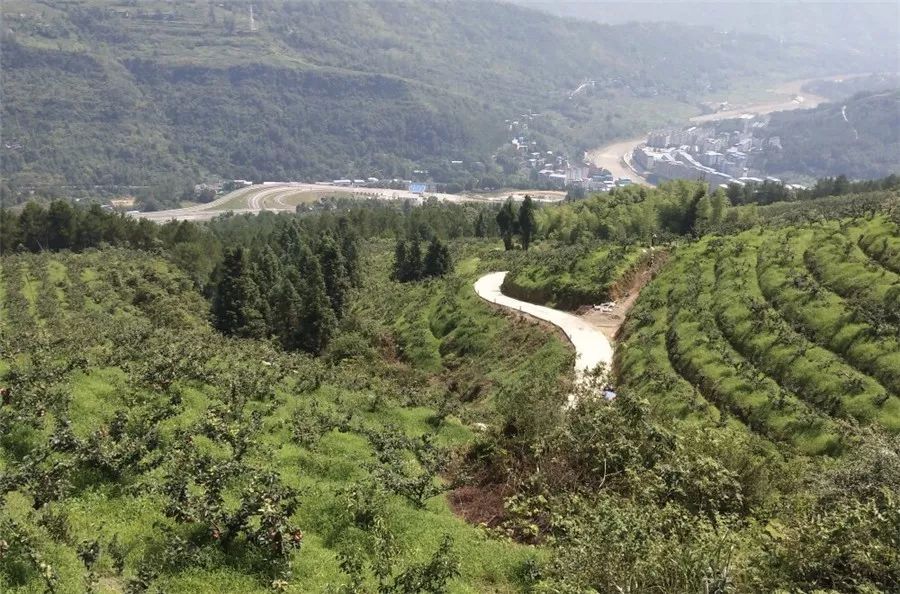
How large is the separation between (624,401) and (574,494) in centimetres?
439

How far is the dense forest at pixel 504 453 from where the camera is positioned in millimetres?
14438

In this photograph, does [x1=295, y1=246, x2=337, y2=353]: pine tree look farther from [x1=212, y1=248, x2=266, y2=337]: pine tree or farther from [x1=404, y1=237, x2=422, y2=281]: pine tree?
[x1=404, y1=237, x2=422, y2=281]: pine tree

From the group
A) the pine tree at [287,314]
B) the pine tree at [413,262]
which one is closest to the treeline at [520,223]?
the pine tree at [413,262]

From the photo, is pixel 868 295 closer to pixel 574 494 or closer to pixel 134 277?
pixel 574 494

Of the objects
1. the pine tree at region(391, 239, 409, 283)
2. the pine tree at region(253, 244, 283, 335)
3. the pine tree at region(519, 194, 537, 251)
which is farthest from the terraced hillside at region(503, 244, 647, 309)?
the pine tree at region(253, 244, 283, 335)

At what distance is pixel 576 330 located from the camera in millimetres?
50219

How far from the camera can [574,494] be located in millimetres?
20203

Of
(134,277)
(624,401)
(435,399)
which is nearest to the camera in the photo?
(624,401)

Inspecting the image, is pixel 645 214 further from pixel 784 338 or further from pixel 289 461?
pixel 289 461

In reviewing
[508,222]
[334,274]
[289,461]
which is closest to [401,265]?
[334,274]

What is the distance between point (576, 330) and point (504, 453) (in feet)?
88.8

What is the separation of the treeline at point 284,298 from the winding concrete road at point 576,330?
15.9 m

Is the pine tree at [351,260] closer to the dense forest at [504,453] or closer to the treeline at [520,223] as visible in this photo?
the treeline at [520,223]

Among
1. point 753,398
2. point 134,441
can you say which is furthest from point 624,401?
point 134,441
